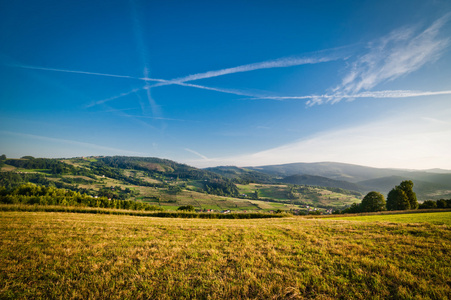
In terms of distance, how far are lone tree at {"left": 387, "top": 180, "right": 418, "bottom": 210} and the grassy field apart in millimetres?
57186

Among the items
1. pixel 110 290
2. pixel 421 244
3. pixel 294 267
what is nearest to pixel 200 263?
pixel 110 290

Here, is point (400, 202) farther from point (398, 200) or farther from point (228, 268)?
point (228, 268)

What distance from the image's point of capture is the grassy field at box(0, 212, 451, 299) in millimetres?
4707

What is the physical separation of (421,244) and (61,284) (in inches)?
566

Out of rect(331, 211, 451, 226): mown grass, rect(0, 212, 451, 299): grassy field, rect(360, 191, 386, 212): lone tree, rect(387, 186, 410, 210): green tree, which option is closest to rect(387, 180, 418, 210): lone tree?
rect(387, 186, 410, 210): green tree

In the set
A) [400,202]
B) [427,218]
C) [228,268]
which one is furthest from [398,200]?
[228,268]

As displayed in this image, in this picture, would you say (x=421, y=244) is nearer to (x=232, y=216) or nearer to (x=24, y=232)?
(x=24, y=232)

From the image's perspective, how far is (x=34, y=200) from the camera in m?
31.3

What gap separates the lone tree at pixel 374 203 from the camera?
54.1 meters

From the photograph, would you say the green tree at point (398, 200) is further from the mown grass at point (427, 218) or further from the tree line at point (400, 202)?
the mown grass at point (427, 218)

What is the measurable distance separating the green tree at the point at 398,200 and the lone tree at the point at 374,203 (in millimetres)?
2027

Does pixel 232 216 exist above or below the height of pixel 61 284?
below

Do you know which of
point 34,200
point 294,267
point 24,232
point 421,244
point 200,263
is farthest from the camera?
point 34,200

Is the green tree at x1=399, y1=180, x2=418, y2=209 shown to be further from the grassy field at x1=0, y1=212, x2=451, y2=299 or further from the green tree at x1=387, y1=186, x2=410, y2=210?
the grassy field at x1=0, y1=212, x2=451, y2=299
